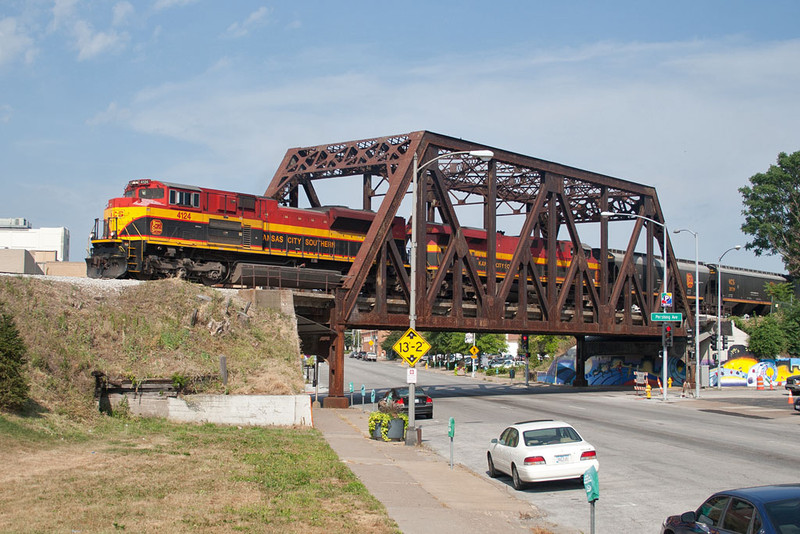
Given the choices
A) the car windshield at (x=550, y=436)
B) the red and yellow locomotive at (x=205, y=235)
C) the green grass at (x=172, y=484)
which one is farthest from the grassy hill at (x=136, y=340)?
the car windshield at (x=550, y=436)

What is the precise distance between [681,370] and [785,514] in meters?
65.2

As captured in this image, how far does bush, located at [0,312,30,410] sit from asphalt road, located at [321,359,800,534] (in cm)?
1173

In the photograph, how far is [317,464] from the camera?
57.4ft

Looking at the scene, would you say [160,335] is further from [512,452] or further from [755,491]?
[755,491]

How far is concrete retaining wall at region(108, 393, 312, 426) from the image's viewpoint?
23109 mm

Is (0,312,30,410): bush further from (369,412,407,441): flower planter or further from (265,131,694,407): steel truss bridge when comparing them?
(265,131,694,407): steel truss bridge

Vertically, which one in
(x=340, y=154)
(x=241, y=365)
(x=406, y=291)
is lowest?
(x=241, y=365)

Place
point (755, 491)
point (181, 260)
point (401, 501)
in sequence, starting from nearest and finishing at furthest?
point (755, 491) < point (401, 501) < point (181, 260)

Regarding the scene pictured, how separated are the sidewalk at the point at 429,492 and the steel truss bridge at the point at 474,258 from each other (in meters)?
16.9

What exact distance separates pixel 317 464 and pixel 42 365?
9612mm

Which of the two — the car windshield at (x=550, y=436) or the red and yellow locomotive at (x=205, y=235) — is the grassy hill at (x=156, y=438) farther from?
the red and yellow locomotive at (x=205, y=235)

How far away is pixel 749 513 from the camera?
Answer: 26.7 ft

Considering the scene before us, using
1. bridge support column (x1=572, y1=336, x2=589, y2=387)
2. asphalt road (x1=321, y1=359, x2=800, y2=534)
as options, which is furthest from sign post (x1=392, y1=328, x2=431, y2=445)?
bridge support column (x1=572, y1=336, x2=589, y2=387)

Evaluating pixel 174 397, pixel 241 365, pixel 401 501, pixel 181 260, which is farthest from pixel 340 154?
pixel 401 501
